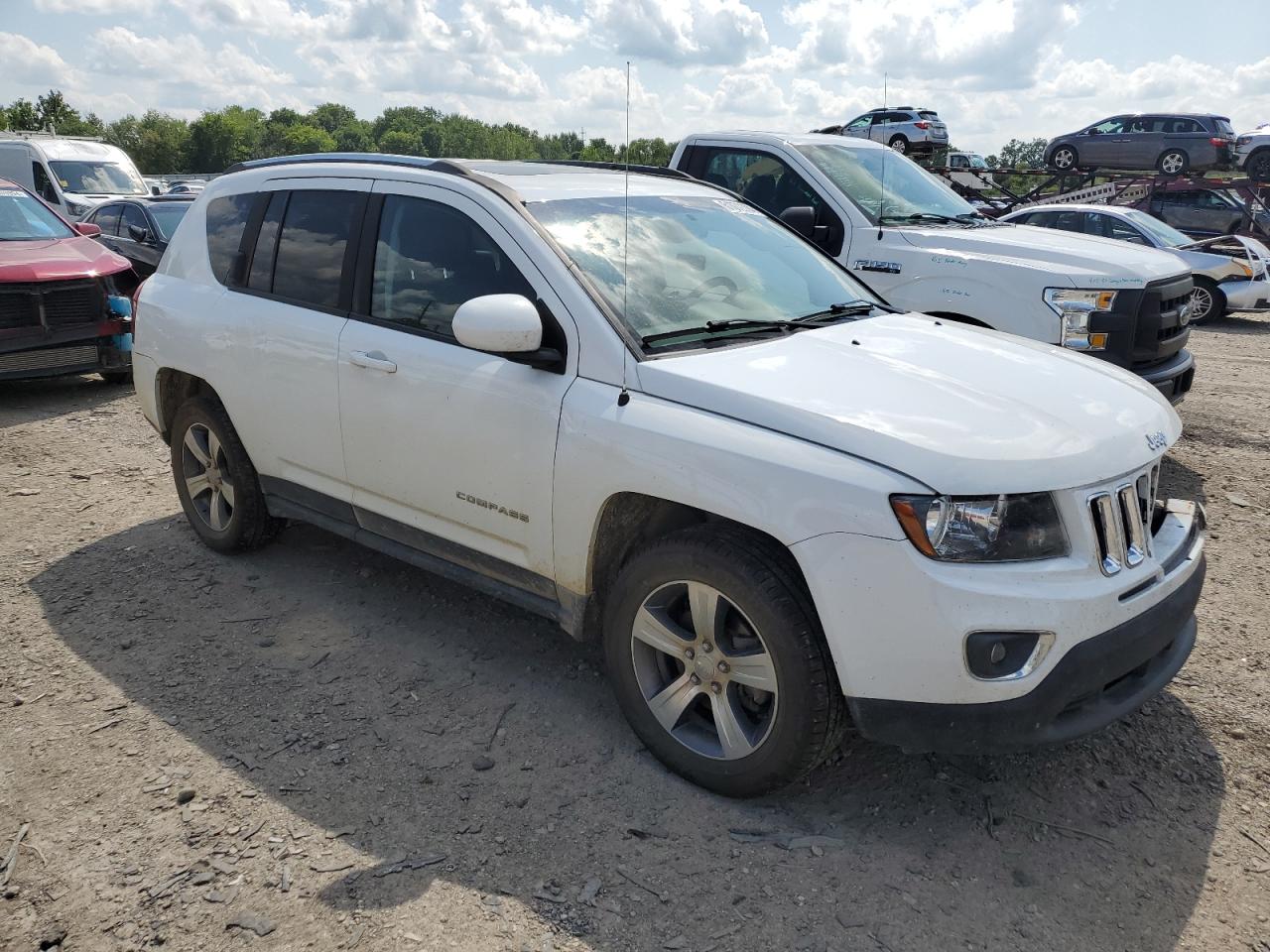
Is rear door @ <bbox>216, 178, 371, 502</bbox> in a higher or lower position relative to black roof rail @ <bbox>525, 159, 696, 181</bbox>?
lower

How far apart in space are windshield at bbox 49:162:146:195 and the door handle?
1523 centimetres

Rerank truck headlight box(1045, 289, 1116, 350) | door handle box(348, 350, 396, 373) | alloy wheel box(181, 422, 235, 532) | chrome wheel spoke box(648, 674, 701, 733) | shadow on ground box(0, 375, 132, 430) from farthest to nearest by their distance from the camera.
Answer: shadow on ground box(0, 375, 132, 430) → truck headlight box(1045, 289, 1116, 350) → alloy wheel box(181, 422, 235, 532) → door handle box(348, 350, 396, 373) → chrome wheel spoke box(648, 674, 701, 733)

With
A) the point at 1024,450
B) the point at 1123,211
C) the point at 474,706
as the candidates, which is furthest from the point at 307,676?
the point at 1123,211

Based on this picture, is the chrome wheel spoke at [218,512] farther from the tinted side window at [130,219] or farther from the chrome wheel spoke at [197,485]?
the tinted side window at [130,219]

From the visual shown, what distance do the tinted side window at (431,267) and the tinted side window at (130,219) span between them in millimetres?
9714

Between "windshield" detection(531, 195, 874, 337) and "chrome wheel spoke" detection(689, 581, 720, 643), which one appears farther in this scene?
"windshield" detection(531, 195, 874, 337)

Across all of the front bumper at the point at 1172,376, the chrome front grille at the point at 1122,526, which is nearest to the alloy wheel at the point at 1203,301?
the front bumper at the point at 1172,376

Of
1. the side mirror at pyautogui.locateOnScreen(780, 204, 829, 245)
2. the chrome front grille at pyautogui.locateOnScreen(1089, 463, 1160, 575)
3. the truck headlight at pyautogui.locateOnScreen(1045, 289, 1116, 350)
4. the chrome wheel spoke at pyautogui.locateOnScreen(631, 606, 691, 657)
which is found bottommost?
the chrome wheel spoke at pyautogui.locateOnScreen(631, 606, 691, 657)

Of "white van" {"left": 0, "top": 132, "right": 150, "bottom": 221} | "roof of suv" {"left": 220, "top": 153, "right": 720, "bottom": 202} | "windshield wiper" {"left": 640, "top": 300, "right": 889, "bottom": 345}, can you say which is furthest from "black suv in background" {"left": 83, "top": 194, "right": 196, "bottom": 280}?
"windshield wiper" {"left": 640, "top": 300, "right": 889, "bottom": 345}

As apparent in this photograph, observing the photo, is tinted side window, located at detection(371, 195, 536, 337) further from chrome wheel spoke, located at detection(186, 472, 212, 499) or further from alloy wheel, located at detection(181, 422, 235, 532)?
chrome wheel spoke, located at detection(186, 472, 212, 499)

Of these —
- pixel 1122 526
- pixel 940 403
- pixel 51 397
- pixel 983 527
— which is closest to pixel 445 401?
pixel 940 403

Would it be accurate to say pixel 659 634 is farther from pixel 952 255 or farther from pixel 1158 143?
pixel 1158 143

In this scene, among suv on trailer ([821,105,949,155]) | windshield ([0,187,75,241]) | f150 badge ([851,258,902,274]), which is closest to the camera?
f150 badge ([851,258,902,274])

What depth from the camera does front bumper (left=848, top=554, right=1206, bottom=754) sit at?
2.67m
